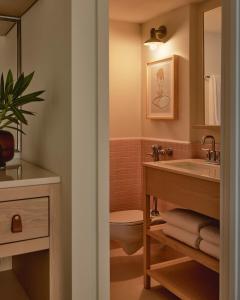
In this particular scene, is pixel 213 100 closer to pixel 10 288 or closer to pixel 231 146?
pixel 231 146

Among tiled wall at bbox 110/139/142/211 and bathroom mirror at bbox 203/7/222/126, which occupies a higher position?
bathroom mirror at bbox 203/7/222/126

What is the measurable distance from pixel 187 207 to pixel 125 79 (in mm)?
1631

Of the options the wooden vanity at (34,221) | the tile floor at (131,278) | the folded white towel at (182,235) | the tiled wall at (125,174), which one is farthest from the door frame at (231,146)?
the tiled wall at (125,174)

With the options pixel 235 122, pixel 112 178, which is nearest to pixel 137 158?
pixel 112 178

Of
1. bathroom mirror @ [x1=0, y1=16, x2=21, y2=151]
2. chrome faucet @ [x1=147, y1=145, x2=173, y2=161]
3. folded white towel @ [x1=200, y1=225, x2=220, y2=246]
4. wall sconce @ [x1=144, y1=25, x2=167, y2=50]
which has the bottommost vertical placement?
folded white towel @ [x1=200, y1=225, x2=220, y2=246]

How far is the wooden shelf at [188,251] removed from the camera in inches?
80.2

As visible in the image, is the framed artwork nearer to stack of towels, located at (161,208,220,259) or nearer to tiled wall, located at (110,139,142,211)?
tiled wall, located at (110,139,142,211)

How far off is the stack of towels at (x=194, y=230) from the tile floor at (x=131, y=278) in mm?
440

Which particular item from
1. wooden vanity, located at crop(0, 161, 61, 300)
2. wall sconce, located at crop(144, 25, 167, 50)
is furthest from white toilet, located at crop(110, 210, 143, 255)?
wall sconce, located at crop(144, 25, 167, 50)

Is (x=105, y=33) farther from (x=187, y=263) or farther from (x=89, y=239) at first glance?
(x=187, y=263)

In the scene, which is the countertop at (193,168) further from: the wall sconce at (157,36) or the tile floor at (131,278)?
the wall sconce at (157,36)

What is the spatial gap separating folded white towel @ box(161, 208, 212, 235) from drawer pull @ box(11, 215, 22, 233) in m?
1.22

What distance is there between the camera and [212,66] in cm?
275

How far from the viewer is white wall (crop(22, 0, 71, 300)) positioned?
1279 millimetres
